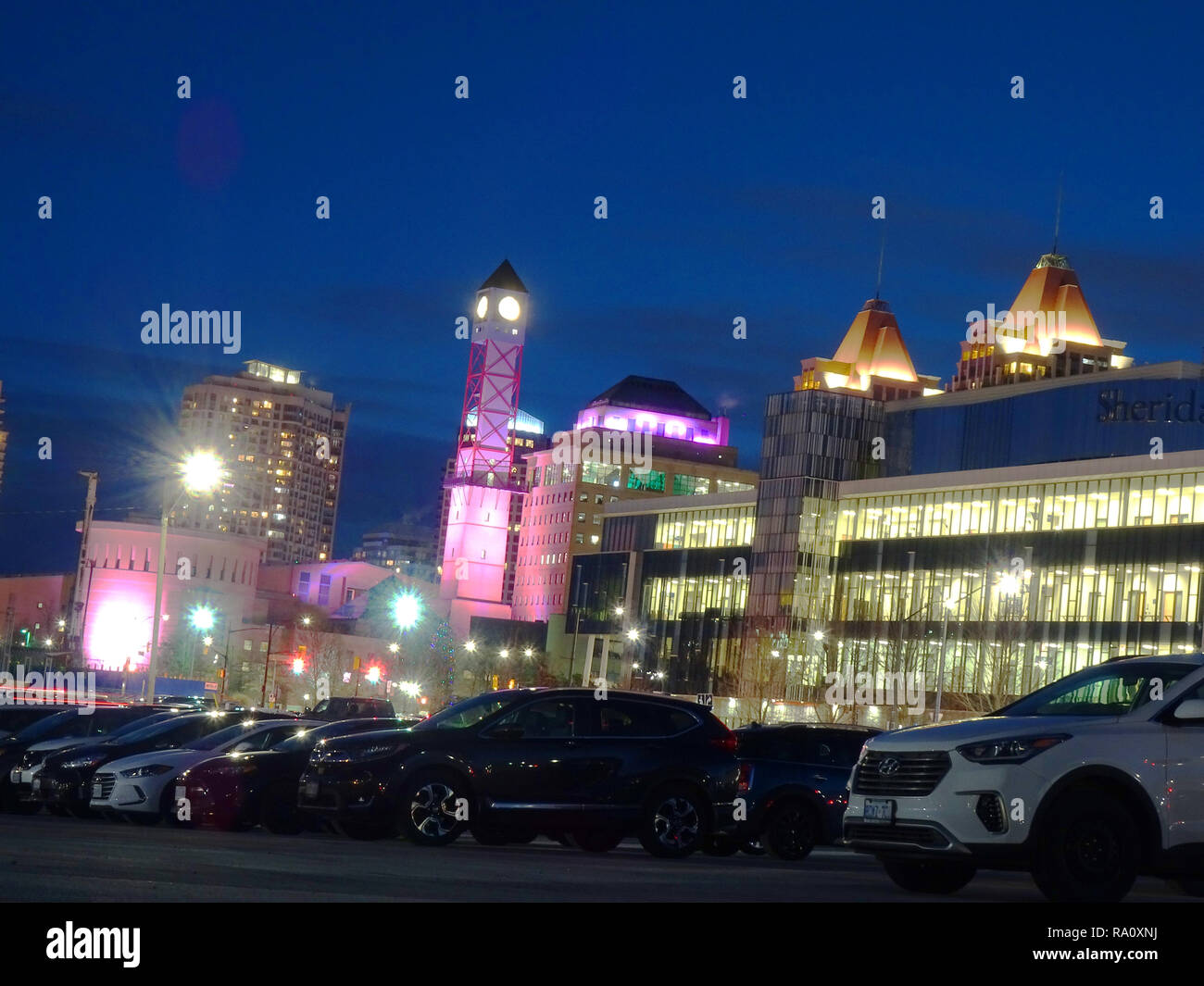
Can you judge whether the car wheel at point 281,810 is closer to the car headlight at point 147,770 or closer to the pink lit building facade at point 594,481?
the car headlight at point 147,770

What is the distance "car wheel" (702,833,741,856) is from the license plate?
767 cm

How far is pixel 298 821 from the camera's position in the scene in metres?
23.0

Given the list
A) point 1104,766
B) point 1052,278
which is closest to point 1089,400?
point 1052,278

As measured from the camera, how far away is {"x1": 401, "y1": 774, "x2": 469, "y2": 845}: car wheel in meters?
19.4

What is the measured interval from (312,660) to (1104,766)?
4277 inches

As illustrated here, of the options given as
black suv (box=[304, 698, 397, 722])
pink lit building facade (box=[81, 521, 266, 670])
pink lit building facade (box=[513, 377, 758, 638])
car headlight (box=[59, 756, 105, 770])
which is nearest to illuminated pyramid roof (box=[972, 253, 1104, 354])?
pink lit building facade (box=[513, 377, 758, 638])

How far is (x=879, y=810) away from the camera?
1461 cm

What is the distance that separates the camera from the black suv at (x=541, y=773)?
19.5 metres

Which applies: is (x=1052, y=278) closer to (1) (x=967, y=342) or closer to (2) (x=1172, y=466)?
(1) (x=967, y=342)

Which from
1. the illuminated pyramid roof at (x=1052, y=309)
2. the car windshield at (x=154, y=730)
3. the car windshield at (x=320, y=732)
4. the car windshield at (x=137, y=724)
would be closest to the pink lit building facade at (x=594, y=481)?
the illuminated pyramid roof at (x=1052, y=309)

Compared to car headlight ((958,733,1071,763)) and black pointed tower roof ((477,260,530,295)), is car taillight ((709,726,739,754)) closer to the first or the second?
car headlight ((958,733,1071,763))

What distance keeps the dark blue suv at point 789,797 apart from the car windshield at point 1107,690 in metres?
7.61

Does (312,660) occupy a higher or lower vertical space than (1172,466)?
lower
